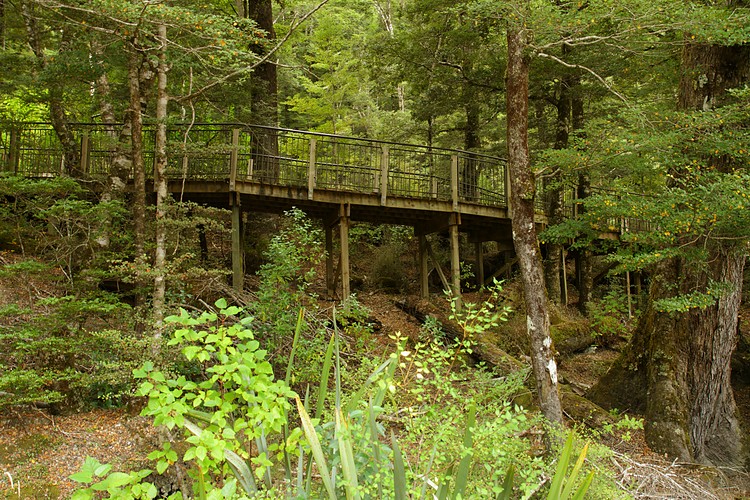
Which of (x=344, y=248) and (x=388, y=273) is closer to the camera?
(x=344, y=248)

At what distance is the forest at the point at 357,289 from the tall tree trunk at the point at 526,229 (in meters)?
0.04

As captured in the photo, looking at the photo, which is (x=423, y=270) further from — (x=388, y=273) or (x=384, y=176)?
(x=384, y=176)

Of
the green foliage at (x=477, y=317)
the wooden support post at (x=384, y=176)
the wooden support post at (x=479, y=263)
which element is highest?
the wooden support post at (x=384, y=176)

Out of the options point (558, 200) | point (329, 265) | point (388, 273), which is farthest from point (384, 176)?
point (558, 200)

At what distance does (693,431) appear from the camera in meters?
7.30

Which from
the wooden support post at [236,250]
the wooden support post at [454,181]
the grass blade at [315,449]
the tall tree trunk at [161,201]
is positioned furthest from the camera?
the wooden support post at [454,181]

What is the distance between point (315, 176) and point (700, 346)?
6.87m

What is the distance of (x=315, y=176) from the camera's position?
33.2 ft

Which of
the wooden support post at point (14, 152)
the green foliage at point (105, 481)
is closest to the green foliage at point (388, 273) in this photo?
the wooden support post at point (14, 152)

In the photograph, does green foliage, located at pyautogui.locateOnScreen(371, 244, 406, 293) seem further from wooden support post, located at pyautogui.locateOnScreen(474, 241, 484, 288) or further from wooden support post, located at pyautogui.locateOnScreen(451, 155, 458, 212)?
wooden support post, located at pyautogui.locateOnScreen(451, 155, 458, 212)

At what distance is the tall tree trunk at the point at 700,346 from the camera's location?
23.5 ft

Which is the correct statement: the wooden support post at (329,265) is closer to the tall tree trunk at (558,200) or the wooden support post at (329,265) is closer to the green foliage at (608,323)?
the tall tree trunk at (558,200)

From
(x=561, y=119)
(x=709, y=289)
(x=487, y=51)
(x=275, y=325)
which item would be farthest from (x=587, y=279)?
(x=275, y=325)

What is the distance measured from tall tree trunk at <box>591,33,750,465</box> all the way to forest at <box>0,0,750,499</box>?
0.04 meters
